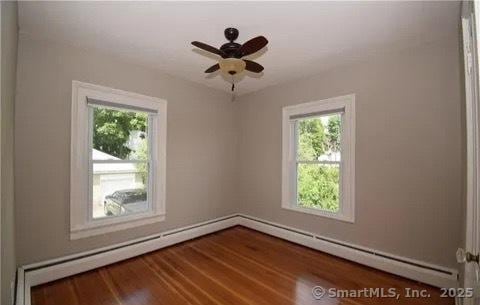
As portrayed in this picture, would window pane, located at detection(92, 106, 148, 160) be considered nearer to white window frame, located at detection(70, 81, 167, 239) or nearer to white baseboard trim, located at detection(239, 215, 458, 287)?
white window frame, located at detection(70, 81, 167, 239)

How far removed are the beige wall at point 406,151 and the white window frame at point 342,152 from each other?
0.23 ft

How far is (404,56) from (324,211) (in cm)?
200

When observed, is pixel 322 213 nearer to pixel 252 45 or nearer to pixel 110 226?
pixel 252 45

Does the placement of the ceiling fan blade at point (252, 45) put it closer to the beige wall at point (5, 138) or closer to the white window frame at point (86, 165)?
the beige wall at point (5, 138)

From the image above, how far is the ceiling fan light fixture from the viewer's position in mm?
2008

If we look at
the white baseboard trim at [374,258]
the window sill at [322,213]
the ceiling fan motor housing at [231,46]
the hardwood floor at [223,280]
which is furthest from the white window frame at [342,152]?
the ceiling fan motor housing at [231,46]

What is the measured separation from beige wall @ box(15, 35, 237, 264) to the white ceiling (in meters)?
0.23

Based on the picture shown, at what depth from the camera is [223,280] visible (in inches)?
94.6

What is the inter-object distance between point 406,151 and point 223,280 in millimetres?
2303

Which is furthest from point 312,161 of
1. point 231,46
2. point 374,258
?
point 231,46

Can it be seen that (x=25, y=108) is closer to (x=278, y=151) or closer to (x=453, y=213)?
(x=278, y=151)

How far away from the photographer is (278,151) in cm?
371

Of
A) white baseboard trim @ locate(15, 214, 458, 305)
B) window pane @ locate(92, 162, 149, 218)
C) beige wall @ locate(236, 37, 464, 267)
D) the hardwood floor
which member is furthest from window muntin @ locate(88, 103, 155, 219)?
beige wall @ locate(236, 37, 464, 267)

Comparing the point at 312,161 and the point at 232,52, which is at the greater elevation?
the point at 232,52
